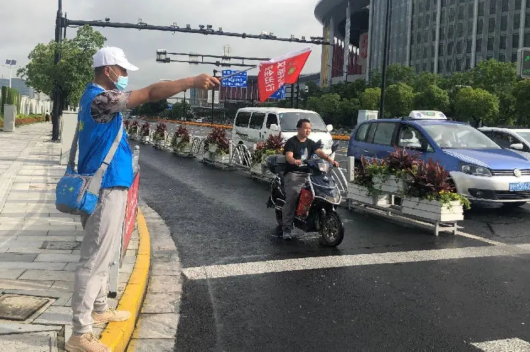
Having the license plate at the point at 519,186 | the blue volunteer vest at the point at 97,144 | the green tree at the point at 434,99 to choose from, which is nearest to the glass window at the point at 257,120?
the license plate at the point at 519,186

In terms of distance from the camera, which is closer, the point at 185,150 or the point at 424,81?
the point at 185,150

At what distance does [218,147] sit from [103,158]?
15.1m

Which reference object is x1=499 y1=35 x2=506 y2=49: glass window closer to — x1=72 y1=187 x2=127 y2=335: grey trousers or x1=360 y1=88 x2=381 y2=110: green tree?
x1=360 y1=88 x2=381 y2=110: green tree

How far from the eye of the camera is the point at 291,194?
7.81 metres

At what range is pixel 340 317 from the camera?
15.9 feet

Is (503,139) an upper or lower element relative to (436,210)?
upper

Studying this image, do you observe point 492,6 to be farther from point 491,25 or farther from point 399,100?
point 399,100

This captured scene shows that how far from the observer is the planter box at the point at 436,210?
331 inches

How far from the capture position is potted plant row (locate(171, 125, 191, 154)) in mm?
23062

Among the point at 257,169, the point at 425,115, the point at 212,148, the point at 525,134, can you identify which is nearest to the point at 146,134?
the point at 212,148

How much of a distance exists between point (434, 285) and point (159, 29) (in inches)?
1070

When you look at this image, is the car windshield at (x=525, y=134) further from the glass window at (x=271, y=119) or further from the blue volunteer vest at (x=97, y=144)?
the blue volunteer vest at (x=97, y=144)

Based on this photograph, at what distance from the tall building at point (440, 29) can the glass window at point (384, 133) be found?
56472 millimetres

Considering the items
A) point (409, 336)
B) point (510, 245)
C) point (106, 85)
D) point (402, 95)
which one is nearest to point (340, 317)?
point (409, 336)
